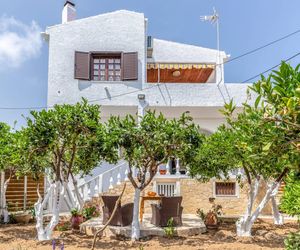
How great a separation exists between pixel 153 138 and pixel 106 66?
9918 mm

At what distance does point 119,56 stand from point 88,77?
1943 mm

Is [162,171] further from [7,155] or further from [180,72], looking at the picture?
[180,72]

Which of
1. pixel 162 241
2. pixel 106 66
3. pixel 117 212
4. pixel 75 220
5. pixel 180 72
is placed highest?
pixel 180 72

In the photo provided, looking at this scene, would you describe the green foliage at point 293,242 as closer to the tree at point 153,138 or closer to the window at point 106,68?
the tree at point 153,138

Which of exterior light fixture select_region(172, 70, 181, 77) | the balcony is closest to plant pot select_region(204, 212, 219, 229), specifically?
the balcony

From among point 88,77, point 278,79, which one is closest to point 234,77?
point 88,77

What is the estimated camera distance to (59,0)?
1980 centimetres

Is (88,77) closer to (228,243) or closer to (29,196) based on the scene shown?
(29,196)

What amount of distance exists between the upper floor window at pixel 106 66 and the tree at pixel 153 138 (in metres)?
8.35

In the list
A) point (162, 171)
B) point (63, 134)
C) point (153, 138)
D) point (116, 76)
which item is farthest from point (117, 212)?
point (116, 76)

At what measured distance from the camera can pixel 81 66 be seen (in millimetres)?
17391

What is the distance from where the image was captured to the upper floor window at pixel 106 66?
1738 cm

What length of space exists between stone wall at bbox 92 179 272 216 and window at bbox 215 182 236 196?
0.84 ft

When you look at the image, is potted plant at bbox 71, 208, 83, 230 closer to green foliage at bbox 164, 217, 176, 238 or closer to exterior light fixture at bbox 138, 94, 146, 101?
green foliage at bbox 164, 217, 176, 238
